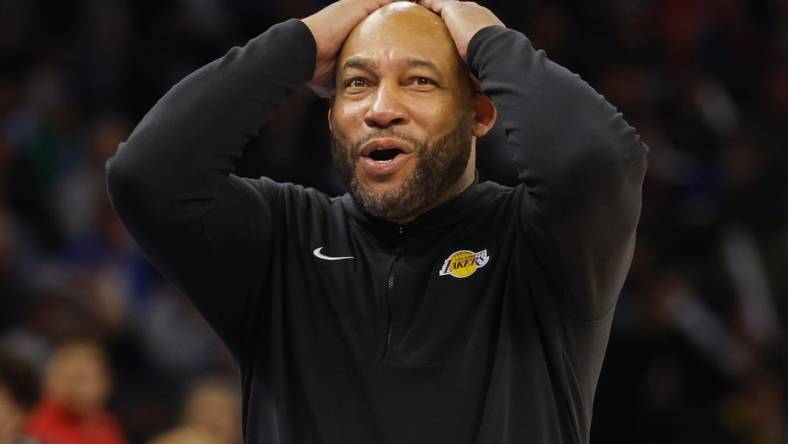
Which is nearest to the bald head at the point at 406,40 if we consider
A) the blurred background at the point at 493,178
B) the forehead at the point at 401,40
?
the forehead at the point at 401,40

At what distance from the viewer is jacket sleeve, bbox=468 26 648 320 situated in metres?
2.44

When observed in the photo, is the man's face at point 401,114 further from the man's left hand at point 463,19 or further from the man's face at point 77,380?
the man's face at point 77,380

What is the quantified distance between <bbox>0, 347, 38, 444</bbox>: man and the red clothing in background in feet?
0.18

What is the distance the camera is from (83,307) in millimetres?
6035

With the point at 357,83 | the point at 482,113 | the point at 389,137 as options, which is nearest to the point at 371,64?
the point at 357,83

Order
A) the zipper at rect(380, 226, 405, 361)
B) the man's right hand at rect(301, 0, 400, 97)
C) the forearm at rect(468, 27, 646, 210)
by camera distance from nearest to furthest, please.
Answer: the forearm at rect(468, 27, 646, 210)
the zipper at rect(380, 226, 405, 361)
the man's right hand at rect(301, 0, 400, 97)

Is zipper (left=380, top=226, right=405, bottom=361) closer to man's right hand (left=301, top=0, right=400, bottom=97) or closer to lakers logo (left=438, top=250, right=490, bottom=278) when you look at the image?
lakers logo (left=438, top=250, right=490, bottom=278)

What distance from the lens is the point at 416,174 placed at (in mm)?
2684

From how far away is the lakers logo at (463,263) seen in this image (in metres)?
2.64

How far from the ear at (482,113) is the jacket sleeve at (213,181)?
1.25 feet

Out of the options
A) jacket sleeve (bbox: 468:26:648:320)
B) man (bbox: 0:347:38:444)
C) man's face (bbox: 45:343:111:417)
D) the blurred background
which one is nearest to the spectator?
the blurred background

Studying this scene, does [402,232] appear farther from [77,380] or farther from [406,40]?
[77,380]

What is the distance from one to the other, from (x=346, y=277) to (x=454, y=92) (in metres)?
0.46

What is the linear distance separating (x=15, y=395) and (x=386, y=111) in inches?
119
